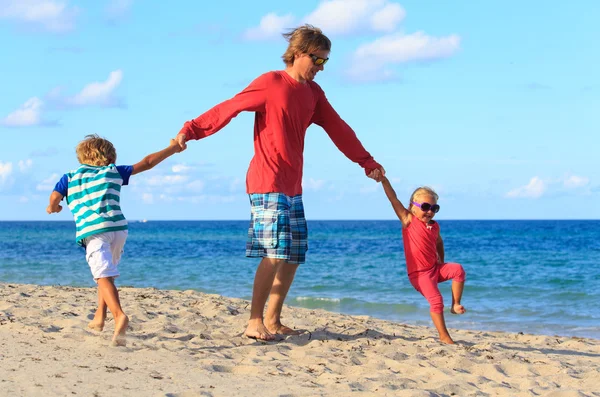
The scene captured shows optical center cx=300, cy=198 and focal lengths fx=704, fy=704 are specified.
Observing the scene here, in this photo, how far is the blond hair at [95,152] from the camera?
481 centimetres

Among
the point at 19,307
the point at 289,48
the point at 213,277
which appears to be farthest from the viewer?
the point at 213,277

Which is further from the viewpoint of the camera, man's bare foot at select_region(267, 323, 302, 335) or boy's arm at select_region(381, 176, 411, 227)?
boy's arm at select_region(381, 176, 411, 227)

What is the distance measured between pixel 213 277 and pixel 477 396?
1324 cm

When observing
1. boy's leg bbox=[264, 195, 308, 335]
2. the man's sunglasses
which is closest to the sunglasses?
boy's leg bbox=[264, 195, 308, 335]

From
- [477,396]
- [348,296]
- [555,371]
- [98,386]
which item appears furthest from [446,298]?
[98,386]

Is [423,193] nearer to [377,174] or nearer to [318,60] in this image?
[377,174]

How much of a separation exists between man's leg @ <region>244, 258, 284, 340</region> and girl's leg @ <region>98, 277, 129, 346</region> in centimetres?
93

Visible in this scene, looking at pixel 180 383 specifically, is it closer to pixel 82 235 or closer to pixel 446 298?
pixel 82 235

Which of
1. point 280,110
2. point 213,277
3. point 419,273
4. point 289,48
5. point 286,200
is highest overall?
point 289,48

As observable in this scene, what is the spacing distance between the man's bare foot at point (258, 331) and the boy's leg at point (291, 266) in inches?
8.1

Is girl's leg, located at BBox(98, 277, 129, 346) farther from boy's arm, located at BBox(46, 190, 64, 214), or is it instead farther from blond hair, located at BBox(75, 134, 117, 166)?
blond hair, located at BBox(75, 134, 117, 166)

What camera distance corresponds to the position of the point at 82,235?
4680mm

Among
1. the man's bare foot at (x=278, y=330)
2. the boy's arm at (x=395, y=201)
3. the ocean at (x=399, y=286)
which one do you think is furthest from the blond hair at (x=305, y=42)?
the ocean at (x=399, y=286)

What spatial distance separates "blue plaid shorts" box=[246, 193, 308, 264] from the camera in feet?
16.1
